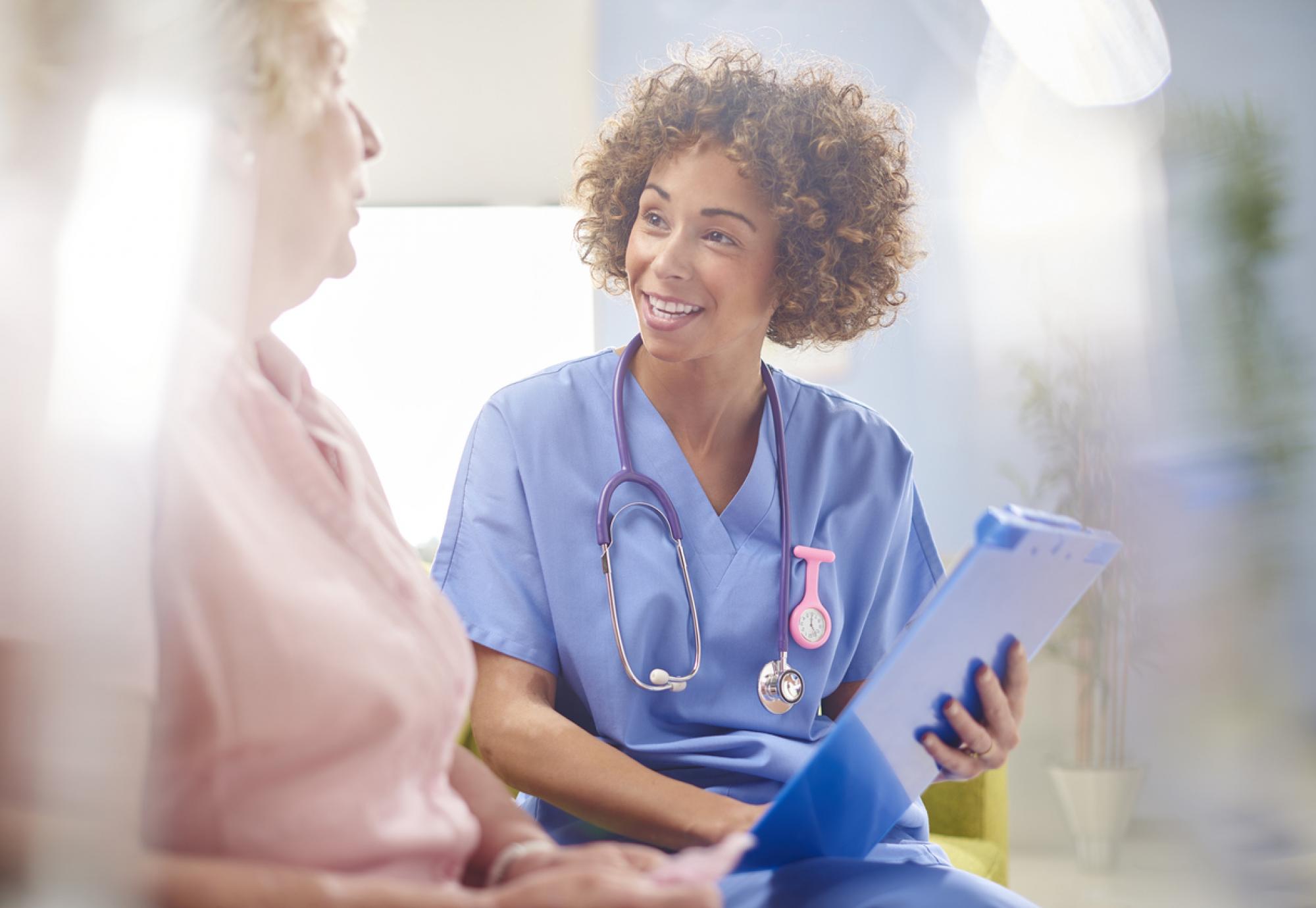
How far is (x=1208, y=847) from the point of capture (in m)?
1.04

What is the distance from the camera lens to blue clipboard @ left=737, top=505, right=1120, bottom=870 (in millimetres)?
582

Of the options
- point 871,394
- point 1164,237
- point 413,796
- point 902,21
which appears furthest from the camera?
point 871,394

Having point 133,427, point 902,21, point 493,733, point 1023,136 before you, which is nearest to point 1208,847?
point 493,733

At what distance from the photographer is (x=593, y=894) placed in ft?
1.34

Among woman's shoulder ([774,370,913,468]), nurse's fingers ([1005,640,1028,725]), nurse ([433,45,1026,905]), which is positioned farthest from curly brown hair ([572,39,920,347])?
nurse's fingers ([1005,640,1028,725])

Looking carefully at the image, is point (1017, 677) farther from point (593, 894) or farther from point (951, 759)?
point (593, 894)

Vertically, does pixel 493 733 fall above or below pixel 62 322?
below

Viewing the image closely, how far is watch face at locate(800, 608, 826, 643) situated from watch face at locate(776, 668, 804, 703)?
3 centimetres

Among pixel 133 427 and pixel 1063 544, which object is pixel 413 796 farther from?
pixel 1063 544

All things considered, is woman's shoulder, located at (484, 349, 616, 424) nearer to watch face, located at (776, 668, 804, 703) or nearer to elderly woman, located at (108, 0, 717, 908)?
watch face, located at (776, 668, 804, 703)

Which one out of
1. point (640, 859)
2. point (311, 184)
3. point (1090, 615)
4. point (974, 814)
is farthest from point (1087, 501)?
point (311, 184)

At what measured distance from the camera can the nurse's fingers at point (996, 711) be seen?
724 mm

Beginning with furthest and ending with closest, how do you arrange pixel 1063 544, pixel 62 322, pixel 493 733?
pixel 493 733, pixel 1063 544, pixel 62 322

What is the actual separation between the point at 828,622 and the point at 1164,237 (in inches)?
24.7
